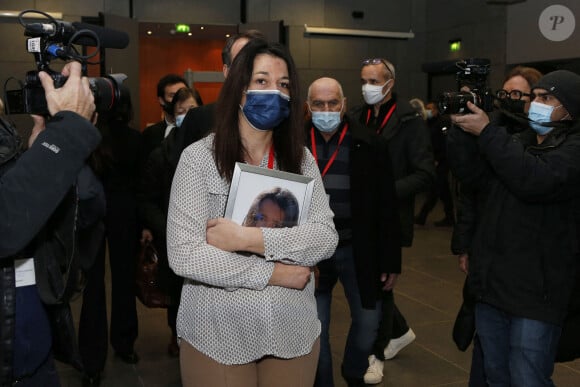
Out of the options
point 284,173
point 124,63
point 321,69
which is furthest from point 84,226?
point 321,69

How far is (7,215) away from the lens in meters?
1.65

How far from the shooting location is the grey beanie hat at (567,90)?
3020 millimetres

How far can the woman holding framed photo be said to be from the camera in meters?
2.12

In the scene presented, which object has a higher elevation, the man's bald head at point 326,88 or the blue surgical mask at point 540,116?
the man's bald head at point 326,88

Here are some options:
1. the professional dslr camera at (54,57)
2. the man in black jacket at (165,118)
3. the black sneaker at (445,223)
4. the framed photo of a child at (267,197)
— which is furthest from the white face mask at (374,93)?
the black sneaker at (445,223)

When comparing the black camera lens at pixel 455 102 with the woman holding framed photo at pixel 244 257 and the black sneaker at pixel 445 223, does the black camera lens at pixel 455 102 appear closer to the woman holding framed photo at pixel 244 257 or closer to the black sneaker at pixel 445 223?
the woman holding framed photo at pixel 244 257

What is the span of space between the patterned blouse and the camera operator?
45 centimetres

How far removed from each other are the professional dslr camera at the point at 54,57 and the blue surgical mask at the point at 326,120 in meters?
1.80

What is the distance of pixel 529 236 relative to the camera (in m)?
2.90

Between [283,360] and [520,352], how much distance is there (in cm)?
127

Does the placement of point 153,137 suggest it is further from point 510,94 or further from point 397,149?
point 510,94

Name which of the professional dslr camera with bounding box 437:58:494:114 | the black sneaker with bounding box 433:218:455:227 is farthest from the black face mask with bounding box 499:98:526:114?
the black sneaker with bounding box 433:218:455:227

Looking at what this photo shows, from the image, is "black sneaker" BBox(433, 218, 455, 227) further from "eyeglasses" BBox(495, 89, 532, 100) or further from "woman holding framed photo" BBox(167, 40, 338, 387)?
"woman holding framed photo" BBox(167, 40, 338, 387)

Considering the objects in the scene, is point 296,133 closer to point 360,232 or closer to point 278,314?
point 278,314
